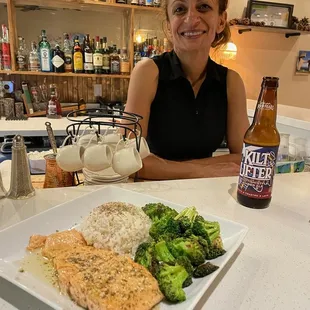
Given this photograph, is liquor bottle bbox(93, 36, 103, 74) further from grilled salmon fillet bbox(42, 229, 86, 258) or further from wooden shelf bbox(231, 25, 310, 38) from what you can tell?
grilled salmon fillet bbox(42, 229, 86, 258)

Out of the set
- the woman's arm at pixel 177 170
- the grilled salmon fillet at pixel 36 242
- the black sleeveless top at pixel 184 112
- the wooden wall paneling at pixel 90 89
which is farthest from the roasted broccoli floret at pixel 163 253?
the wooden wall paneling at pixel 90 89

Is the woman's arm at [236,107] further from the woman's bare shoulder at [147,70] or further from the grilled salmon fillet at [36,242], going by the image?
the grilled salmon fillet at [36,242]

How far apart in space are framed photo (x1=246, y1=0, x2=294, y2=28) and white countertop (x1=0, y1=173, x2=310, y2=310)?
284 centimetres

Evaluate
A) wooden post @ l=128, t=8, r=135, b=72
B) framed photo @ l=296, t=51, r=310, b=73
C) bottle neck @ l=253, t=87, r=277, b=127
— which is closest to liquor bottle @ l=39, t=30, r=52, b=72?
wooden post @ l=128, t=8, r=135, b=72

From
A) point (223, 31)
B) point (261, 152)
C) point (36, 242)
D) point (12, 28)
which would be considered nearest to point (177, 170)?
point (261, 152)

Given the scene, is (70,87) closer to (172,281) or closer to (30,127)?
(30,127)

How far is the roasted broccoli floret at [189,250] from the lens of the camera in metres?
0.58

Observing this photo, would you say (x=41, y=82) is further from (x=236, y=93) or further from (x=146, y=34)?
(x=236, y=93)

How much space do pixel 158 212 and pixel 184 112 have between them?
0.77 meters

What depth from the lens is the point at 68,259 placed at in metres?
0.56

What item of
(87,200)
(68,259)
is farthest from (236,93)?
(68,259)

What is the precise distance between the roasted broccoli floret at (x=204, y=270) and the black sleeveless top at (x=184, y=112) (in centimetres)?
91

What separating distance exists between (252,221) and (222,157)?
57cm

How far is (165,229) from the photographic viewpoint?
0.66 m
